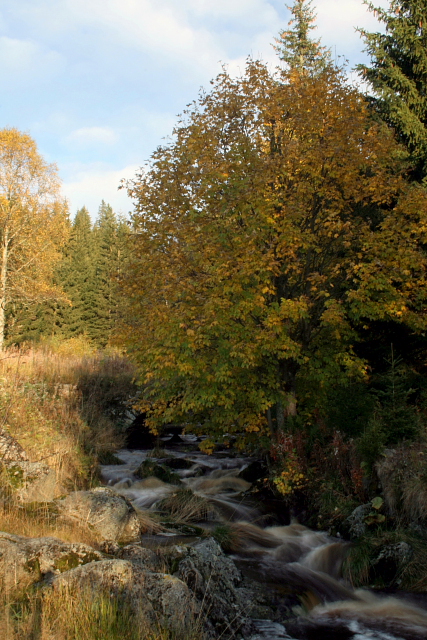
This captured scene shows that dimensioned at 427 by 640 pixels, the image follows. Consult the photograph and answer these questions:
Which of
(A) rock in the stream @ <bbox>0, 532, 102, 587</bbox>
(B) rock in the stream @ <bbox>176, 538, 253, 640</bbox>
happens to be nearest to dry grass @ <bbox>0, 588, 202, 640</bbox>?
(A) rock in the stream @ <bbox>0, 532, 102, 587</bbox>

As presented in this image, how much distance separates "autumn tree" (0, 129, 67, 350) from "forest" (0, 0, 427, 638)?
1701 centimetres

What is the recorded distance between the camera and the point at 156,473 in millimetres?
12492

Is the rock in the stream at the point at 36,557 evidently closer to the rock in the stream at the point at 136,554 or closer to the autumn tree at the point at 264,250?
the rock in the stream at the point at 136,554

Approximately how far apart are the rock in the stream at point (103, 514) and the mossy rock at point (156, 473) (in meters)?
4.82

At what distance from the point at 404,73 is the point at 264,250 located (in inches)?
296

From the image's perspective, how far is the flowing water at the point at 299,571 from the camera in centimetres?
642

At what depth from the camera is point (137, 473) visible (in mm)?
12578

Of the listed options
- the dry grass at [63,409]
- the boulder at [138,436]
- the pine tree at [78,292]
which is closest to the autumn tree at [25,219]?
the dry grass at [63,409]

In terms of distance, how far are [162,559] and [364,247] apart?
7.36m

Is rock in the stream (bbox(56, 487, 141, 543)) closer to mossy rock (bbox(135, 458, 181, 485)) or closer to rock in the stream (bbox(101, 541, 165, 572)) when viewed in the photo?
rock in the stream (bbox(101, 541, 165, 572))

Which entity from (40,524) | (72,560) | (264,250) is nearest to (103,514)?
Result: (40,524)

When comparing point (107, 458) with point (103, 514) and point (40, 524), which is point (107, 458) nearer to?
point (103, 514)

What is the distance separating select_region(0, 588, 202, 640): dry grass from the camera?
13.5 ft

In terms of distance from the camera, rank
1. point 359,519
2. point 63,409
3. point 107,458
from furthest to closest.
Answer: point 107,458
point 63,409
point 359,519
